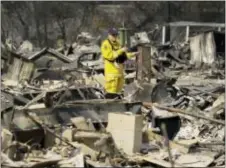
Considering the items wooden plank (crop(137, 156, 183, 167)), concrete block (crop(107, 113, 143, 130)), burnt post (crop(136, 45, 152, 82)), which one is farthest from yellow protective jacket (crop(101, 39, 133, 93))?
wooden plank (crop(137, 156, 183, 167))

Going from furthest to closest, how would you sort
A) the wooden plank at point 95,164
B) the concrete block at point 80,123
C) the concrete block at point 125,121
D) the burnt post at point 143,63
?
the burnt post at point 143,63
the concrete block at point 80,123
the concrete block at point 125,121
the wooden plank at point 95,164

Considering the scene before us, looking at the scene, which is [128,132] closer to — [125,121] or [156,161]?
[125,121]

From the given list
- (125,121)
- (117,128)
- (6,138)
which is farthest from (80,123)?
(6,138)

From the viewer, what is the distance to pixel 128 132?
825 centimetres

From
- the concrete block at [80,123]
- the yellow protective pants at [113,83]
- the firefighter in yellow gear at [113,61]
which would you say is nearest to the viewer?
the concrete block at [80,123]

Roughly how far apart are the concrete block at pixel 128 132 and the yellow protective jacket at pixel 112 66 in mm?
2867

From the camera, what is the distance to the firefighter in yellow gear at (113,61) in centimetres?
1106

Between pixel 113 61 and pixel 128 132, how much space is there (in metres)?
3.18

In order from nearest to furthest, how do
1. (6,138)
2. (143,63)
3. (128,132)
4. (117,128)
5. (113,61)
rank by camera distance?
(6,138) < (128,132) < (117,128) < (113,61) < (143,63)

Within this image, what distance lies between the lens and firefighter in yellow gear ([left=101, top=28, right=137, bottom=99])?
436 inches

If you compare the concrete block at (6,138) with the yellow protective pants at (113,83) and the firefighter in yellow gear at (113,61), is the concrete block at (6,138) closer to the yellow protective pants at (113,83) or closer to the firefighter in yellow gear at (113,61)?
the firefighter in yellow gear at (113,61)

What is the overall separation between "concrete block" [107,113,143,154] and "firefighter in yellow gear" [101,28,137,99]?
286 centimetres

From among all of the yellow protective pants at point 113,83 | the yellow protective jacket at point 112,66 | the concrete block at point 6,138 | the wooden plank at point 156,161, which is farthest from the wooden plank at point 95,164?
the yellow protective pants at point 113,83

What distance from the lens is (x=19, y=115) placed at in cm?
868
